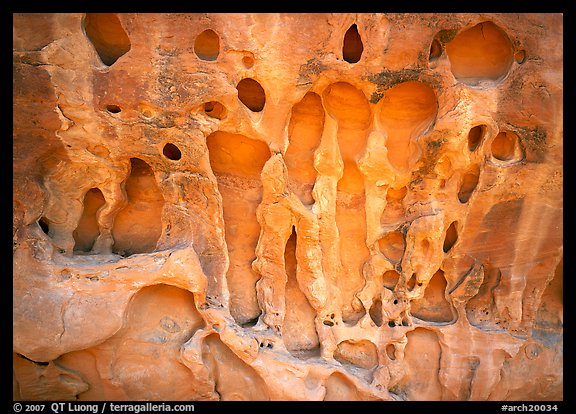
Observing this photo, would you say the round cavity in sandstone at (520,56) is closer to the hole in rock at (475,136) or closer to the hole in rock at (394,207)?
the hole in rock at (475,136)

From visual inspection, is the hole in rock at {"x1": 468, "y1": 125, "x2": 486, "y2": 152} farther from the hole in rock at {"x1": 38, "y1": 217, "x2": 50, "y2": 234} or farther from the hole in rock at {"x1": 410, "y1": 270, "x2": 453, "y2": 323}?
the hole in rock at {"x1": 38, "y1": 217, "x2": 50, "y2": 234}

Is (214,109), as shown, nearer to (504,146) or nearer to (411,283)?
(411,283)

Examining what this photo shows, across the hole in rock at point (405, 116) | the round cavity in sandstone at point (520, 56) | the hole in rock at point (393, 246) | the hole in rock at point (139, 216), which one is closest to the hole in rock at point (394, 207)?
the hole in rock at point (393, 246)

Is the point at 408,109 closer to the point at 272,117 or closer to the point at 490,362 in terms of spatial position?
the point at 272,117

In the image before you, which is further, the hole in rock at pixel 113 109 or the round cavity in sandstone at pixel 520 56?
the round cavity in sandstone at pixel 520 56

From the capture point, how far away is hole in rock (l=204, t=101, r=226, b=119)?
11.4 feet

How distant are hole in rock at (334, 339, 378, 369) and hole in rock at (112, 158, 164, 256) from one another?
6.29ft

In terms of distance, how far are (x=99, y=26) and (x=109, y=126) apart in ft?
2.80

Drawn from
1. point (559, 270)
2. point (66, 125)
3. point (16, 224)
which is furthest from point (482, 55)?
point (16, 224)

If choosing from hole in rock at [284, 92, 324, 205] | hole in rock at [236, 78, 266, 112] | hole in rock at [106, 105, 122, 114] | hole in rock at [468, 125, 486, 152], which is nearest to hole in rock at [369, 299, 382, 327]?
hole in rock at [284, 92, 324, 205]

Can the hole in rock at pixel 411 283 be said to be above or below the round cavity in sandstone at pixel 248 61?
below

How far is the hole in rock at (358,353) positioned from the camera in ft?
12.6

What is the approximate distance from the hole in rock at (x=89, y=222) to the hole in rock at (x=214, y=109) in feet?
3.97

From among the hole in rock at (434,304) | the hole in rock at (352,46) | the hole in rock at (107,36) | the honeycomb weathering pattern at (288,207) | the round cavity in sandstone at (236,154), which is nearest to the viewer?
the honeycomb weathering pattern at (288,207)
